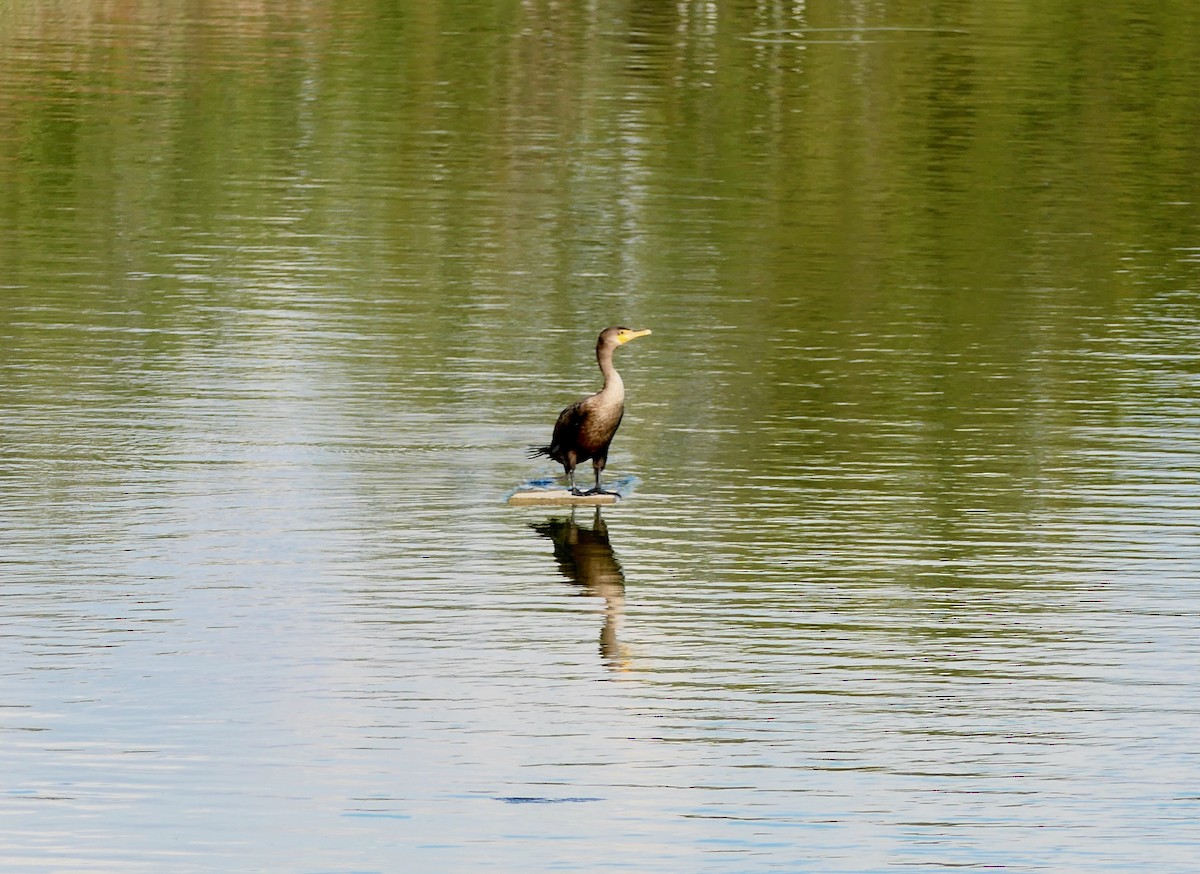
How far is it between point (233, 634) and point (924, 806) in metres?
4.44

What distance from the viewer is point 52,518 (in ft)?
56.0

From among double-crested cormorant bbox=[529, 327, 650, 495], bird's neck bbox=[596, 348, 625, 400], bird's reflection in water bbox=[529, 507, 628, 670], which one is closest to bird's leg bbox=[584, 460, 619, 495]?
double-crested cormorant bbox=[529, 327, 650, 495]

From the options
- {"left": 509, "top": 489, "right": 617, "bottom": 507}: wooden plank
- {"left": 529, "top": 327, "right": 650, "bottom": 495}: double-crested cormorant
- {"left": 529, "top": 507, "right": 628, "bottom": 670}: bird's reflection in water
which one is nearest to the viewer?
{"left": 529, "top": 507, "right": 628, "bottom": 670}: bird's reflection in water

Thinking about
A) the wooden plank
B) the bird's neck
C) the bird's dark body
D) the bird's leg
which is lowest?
the wooden plank

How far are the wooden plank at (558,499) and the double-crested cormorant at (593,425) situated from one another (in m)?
0.07

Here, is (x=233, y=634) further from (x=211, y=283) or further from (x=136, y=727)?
(x=211, y=283)

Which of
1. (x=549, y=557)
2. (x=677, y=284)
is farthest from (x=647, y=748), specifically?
(x=677, y=284)

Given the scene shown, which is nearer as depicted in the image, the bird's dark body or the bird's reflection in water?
the bird's reflection in water

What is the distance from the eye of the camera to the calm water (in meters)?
11.6

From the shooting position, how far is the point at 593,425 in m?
17.7

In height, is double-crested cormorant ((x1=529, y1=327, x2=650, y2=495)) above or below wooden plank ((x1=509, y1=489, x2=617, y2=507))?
above

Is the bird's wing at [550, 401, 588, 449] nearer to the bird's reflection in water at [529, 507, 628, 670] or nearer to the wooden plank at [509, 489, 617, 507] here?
the wooden plank at [509, 489, 617, 507]

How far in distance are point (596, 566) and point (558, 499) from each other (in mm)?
1868

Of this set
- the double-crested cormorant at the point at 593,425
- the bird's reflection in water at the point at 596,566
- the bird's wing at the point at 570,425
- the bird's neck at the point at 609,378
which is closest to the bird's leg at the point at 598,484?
the double-crested cormorant at the point at 593,425
